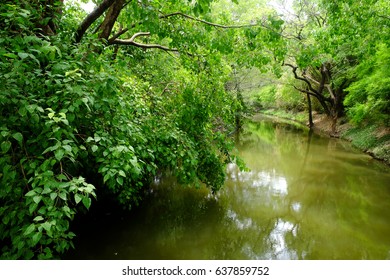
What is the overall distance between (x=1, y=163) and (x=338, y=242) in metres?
6.58

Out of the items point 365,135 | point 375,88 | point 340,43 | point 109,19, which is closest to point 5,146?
point 109,19

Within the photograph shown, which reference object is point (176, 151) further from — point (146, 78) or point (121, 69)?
point (146, 78)

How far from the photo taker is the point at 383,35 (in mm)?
8586

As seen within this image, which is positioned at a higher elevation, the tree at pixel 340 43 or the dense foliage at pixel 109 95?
the tree at pixel 340 43

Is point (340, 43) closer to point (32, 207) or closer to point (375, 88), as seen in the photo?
point (375, 88)

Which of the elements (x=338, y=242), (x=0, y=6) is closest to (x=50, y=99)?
(x=0, y=6)

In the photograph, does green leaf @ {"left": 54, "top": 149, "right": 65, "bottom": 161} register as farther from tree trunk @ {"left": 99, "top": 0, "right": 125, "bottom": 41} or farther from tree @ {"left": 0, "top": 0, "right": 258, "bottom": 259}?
tree trunk @ {"left": 99, "top": 0, "right": 125, "bottom": 41}

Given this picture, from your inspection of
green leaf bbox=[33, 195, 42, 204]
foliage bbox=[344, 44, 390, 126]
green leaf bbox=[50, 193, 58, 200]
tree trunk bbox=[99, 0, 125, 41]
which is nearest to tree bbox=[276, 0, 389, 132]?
foliage bbox=[344, 44, 390, 126]

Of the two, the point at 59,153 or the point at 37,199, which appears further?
the point at 59,153

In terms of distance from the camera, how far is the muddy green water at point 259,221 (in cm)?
614

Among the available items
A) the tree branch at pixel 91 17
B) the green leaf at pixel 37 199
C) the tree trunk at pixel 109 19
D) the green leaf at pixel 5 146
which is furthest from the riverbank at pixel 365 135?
the green leaf at pixel 5 146

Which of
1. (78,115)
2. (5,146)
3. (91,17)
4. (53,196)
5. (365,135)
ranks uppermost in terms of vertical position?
(91,17)

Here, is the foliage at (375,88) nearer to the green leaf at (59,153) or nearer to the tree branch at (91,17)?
the tree branch at (91,17)

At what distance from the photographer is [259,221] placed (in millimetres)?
7551
